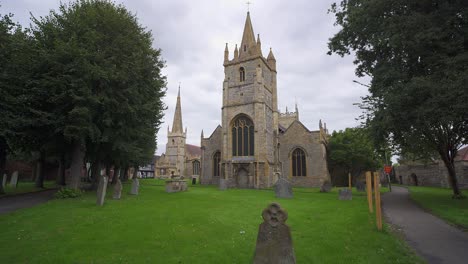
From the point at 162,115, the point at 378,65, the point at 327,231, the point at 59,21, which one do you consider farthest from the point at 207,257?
the point at 162,115

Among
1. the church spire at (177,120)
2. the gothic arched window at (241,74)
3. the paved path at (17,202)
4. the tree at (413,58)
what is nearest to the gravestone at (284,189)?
the tree at (413,58)

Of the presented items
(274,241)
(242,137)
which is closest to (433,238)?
(274,241)

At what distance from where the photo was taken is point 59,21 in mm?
16672

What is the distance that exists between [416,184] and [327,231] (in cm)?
4642

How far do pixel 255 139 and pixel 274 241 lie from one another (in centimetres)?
2869

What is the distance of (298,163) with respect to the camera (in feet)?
122

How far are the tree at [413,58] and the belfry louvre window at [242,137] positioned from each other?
18.9 m

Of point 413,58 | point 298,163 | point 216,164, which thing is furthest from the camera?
point 216,164

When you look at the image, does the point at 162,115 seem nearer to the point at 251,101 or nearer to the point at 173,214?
the point at 251,101

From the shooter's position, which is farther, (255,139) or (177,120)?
(177,120)

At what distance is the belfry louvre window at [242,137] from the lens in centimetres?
3472

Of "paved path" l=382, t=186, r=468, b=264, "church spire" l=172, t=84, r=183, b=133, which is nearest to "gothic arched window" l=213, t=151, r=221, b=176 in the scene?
"paved path" l=382, t=186, r=468, b=264

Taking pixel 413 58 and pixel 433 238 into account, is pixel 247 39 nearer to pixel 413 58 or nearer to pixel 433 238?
pixel 413 58

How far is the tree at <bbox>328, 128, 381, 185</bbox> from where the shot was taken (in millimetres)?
38406
